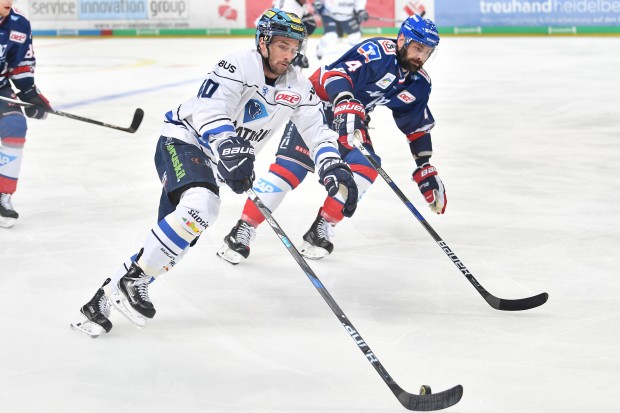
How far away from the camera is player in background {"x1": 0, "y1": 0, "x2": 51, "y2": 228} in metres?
4.45

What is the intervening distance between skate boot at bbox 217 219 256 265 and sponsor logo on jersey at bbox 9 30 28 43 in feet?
4.99

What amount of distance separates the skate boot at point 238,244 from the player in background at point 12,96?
3.92ft

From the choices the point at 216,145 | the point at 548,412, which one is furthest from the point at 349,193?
the point at 548,412

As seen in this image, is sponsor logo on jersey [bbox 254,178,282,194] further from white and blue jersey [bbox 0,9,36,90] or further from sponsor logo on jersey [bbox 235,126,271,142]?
white and blue jersey [bbox 0,9,36,90]

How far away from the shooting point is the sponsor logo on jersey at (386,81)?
3875 mm

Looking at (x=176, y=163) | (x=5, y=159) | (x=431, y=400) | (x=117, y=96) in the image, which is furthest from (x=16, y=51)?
(x=117, y=96)

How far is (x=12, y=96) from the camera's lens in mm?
4566

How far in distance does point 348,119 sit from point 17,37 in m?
1.82

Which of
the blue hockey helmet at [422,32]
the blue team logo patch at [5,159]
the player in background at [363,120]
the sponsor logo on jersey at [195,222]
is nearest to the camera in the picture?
the sponsor logo on jersey at [195,222]

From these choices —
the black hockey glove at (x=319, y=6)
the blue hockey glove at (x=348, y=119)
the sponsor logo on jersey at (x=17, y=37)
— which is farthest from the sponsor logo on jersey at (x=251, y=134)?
the black hockey glove at (x=319, y=6)

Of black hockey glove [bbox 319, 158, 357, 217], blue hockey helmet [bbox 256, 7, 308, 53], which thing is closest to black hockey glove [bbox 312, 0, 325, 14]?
blue hockey helmet [bbox 256, 7, 308, 53]

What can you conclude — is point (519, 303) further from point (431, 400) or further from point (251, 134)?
point (251, 134)

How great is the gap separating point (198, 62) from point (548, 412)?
34.6 ft

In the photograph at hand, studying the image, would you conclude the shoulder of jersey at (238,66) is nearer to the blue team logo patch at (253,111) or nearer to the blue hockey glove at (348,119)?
the blue team logo patch at (253,111)
